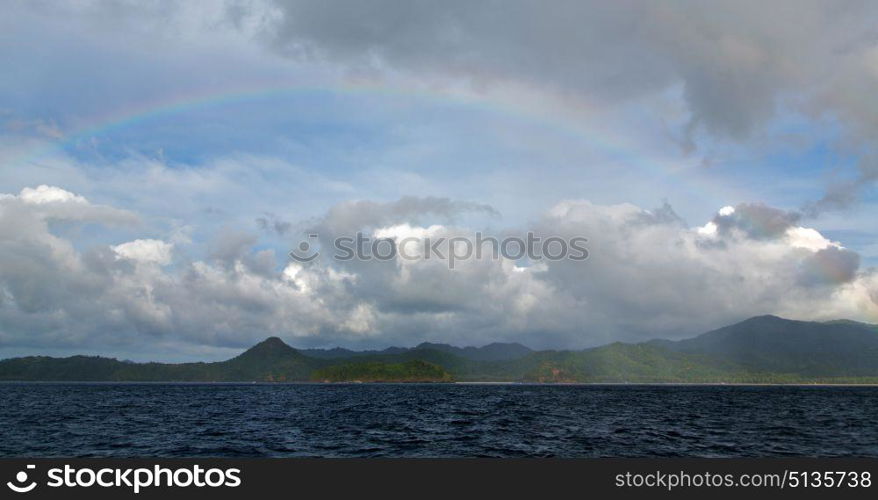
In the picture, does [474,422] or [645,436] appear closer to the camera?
[645,436]

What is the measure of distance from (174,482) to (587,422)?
68.0 meters

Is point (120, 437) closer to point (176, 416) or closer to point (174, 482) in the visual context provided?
point (176, 416)

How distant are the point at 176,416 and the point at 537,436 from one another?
215ft

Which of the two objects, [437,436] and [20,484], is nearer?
[20,484]

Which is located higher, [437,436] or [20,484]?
[20,484]

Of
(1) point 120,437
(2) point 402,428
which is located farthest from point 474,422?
(1) point 120,437

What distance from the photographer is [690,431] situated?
75.2 m

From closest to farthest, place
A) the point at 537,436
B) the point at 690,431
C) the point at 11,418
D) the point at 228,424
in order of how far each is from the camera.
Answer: the point at 537,436
the point at 690,431
the point at 228,424
the point at 11,418

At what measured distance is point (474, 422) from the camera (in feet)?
293

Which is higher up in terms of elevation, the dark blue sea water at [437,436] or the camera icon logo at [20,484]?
the camera icon logo at [20,484]

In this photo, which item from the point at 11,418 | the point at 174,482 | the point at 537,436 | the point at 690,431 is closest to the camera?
the point at 174,482

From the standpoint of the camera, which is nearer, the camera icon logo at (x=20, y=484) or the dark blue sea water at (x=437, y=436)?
the camera icon logo at (x=20, y=484)

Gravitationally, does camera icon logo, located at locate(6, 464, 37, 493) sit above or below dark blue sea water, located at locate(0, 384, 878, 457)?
above

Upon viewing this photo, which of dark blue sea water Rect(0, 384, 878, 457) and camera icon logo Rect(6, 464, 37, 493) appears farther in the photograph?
dark blue sea water Rect(0, 384, 878, 457)
